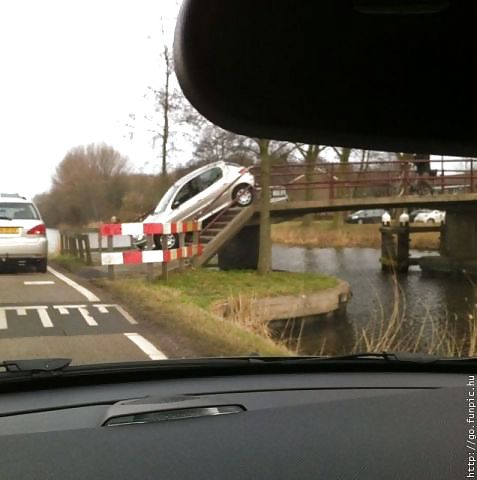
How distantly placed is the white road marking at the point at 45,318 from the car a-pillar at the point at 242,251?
8.65 metres

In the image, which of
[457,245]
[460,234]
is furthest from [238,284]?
[460,234]

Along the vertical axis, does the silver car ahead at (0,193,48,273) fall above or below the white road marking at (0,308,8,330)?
above

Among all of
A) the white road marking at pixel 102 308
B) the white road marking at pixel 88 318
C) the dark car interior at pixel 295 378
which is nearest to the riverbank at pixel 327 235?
the white road marking at pixel 102 308

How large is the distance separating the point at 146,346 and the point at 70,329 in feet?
4.01

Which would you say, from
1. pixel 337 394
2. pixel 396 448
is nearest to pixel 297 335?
pixel 337 394

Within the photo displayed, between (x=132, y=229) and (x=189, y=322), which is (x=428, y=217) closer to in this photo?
(x=132, y=229)

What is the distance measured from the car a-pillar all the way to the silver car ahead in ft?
15.8

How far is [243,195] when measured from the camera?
706 inches

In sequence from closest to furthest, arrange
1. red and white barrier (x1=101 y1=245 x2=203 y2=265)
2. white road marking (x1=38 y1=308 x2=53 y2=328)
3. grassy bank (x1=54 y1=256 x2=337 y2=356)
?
1. grassy bank (x1=54 y1=256 x2=337 y2=356)
2. white road marking (x1=38 y1=308 x2=53 y2=328)
3. red and white barrier (x1=101 y1=245 x2=203 y2=265)

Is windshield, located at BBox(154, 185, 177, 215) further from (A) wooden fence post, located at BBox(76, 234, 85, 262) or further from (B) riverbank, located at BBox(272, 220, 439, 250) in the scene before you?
(B) riverbank, located at BBox(272, 220, 439, 250)

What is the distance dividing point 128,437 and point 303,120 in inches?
56.9

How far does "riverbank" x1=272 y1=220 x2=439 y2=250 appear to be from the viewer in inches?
862

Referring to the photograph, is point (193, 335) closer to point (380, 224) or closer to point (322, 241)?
point (322, 241)

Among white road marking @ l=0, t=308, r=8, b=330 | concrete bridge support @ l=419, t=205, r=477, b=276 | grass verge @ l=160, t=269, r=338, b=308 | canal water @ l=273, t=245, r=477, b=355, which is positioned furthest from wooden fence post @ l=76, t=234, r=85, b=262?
concrete bridge support @ l=419, t=205, r=477, b=276
